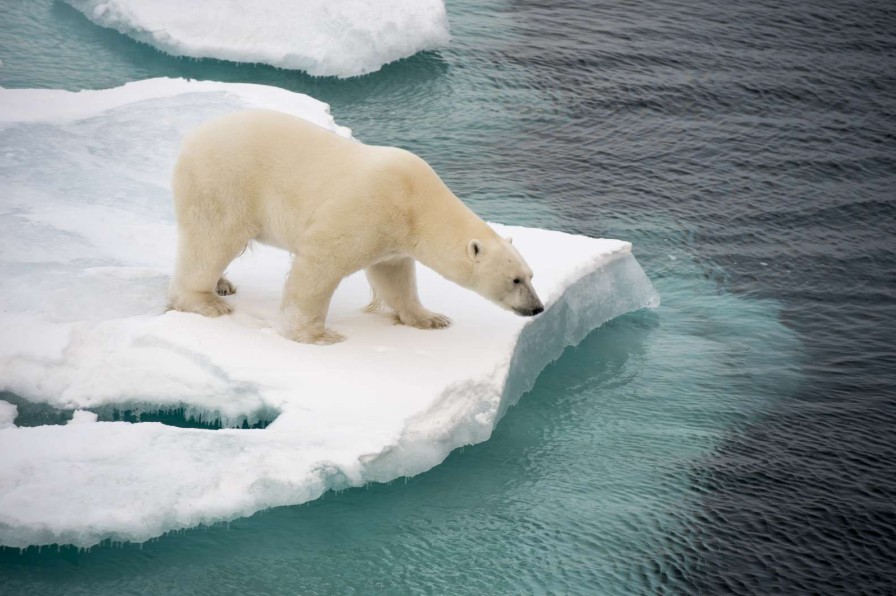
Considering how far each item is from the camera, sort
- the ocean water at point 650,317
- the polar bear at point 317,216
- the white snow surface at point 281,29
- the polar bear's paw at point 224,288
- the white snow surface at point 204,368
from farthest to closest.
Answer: the white snow surface at point 281,29 < the polar bear's paw at point 224,288 < the polar bear at point 317,216 < the ocean water at point 650,317 < the white snow surface at point 204,368

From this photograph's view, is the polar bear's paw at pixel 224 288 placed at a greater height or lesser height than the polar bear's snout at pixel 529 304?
lesser

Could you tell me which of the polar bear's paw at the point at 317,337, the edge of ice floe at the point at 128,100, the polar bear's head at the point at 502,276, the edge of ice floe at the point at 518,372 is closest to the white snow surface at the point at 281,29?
the edge of ice floe at the point at 128,100

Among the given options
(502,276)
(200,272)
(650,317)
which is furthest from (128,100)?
(502,276)

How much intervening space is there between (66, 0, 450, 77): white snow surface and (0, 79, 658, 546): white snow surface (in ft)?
10.8

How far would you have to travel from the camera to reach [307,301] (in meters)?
5.13

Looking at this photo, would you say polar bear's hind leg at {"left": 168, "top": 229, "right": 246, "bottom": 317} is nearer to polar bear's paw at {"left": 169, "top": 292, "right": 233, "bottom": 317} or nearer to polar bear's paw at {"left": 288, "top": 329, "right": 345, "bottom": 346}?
polar bear's paw at {"left": 169, "top": 292, "right": 233, "bottom": 317}

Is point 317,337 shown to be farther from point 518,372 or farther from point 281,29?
point 281,29

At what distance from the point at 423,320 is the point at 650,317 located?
198 cm

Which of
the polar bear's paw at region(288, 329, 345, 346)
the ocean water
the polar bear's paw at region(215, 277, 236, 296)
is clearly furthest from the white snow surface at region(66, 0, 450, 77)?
the polar bear's paw at region(288, 329, 345, 346)

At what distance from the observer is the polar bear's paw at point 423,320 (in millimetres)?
5531

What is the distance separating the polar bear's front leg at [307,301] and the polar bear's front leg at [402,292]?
0.39 m

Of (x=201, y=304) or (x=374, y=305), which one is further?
(x=374, y=305)

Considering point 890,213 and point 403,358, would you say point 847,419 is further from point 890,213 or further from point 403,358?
point 890,213

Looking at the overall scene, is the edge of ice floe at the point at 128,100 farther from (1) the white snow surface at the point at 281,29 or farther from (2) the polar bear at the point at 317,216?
(2) the polar bear at the point at 317,216
